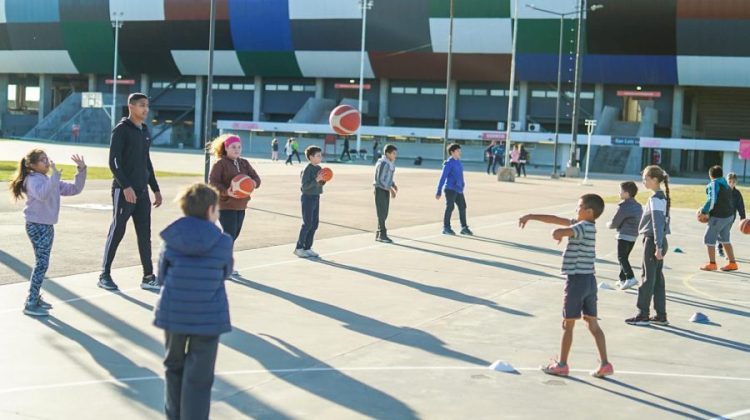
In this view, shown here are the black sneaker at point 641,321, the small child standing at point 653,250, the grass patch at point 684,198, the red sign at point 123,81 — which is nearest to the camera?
the small child standing at point 653,250

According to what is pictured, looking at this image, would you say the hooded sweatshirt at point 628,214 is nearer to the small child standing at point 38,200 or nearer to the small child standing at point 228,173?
the small child standing at point 228,173

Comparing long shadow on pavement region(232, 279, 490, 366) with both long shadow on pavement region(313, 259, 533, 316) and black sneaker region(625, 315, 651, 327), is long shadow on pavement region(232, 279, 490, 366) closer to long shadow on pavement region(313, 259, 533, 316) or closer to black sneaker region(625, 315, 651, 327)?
long shadow on pavement region(313, 259, 533, 316)

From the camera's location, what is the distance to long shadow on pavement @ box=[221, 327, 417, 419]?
261 inches

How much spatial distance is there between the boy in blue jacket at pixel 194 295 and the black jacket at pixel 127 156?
549 cm

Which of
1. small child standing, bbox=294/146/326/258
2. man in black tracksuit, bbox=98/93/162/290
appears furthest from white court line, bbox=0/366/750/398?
small child standing, bbox=294/146/326/258

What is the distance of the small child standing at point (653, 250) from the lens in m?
9.97

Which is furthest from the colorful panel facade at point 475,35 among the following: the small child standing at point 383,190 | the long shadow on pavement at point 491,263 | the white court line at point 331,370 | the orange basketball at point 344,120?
the white court line at point 331,370

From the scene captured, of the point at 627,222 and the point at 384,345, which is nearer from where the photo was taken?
the point at 384,345

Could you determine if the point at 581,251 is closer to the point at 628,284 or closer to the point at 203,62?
the point at 628,284

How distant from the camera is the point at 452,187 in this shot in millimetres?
19250

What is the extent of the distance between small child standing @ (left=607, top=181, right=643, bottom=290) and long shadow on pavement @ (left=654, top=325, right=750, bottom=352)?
6.43ft

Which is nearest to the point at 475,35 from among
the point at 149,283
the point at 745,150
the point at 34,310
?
the point at 745,150

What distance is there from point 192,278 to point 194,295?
92 millimetres

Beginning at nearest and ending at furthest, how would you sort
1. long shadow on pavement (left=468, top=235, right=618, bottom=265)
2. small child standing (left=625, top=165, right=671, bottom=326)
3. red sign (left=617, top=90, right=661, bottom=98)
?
1. small child standing (left=625, top=165, right=671, bottom=326)
2. long shadow on pavement (left=468, top=235, right=618, bottom=265)
3. red sign (left=617, top=90, right=661, bottom=98)
